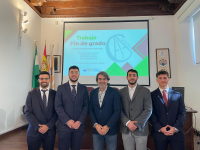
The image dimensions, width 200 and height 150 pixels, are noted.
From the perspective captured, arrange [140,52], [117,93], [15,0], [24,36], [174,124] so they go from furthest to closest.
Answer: [140,52] < [24,36] < [15,0] < [117,93] < [174,124]

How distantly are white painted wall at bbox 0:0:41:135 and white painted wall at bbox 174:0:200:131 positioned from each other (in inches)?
180

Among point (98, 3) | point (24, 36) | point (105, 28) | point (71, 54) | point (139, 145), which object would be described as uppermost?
point (98, 3)

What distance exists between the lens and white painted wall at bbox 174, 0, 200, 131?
3939mm

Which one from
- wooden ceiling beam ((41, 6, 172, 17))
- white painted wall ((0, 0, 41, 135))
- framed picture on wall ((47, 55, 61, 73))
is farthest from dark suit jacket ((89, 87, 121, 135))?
wooden ceiling beam ((41, 6, 172, 17))

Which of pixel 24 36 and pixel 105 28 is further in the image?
pixel 105 28

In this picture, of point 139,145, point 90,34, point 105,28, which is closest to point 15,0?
point 90,34

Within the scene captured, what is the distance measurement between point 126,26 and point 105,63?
1.43m

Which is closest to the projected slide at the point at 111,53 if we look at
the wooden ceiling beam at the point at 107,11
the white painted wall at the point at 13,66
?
the wooden ceiling beam at the point at 107,11

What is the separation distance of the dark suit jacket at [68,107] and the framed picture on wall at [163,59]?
3.56m

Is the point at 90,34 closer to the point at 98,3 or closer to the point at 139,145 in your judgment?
the point at 98,3

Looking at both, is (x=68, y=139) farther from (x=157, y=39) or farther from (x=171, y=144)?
(x=157, y=39)

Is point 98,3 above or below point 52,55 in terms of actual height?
above

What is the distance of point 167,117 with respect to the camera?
6.41 ft

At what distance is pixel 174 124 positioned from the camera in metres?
1.92
